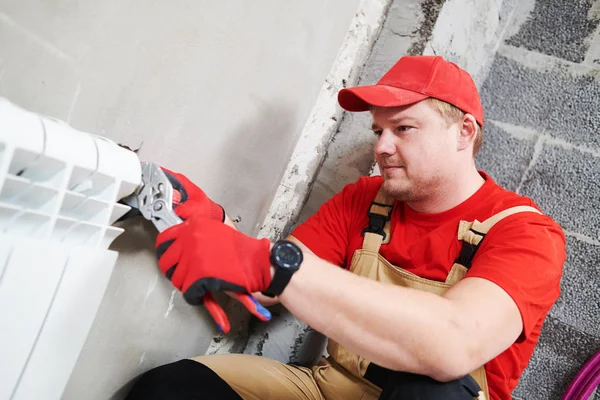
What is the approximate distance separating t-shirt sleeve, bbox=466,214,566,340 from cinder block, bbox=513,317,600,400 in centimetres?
64

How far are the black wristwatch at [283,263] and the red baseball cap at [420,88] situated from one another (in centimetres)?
51

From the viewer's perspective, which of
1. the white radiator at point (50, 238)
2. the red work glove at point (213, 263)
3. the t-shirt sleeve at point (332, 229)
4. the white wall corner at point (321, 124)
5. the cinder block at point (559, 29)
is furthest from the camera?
the cinder block at point (559, 29)

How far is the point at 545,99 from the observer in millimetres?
1624

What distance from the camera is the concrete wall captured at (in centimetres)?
66

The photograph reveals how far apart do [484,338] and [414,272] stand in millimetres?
359

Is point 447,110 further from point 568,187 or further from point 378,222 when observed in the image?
point 568,187

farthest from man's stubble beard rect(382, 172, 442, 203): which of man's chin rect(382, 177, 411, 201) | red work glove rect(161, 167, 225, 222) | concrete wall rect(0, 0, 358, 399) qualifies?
red work glove rect(161, 167, 225, 222)

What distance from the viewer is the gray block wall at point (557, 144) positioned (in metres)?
1.46

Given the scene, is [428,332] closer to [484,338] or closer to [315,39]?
[484,338]

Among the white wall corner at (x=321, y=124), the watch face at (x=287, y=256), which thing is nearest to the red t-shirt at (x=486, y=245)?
the white wall corner at (x=321, y=124)

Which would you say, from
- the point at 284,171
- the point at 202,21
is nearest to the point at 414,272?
the point at 284,171

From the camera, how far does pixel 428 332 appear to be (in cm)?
71

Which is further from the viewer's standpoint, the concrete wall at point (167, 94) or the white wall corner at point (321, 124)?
the white wall corner at point (321, 124)

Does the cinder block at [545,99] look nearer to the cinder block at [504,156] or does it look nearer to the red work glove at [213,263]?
the cinder block at [504,156]
